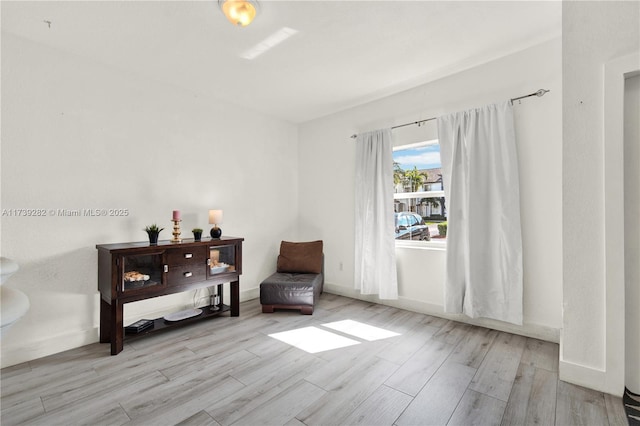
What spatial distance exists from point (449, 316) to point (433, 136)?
6.44 feet

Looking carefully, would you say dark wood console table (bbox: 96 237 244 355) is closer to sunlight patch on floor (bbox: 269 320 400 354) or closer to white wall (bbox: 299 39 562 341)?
sunlight patch on floor (bbox: 269 320 400 354)

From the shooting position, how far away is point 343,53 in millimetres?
2633

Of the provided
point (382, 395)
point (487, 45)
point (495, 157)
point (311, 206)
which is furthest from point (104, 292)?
point (487, 45)

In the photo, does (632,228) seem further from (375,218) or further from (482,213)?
A: (375,218)

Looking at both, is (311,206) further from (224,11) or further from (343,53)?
(224,11)

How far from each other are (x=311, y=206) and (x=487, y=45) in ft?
9.31

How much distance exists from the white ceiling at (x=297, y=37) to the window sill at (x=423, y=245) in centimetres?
181

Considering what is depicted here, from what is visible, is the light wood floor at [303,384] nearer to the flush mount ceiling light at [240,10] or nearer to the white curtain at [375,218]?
the white curtain at [375,218]

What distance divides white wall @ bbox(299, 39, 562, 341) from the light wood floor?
0.54 m

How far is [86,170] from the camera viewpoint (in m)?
2.65

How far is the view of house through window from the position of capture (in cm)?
328

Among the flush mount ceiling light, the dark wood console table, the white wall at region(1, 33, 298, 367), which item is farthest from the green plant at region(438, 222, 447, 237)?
the flush mount ceiling light

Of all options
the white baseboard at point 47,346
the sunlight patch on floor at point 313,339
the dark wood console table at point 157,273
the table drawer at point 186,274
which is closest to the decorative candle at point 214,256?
the dark wood console table at point 157,273

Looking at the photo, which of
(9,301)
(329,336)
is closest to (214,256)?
(329,336)
